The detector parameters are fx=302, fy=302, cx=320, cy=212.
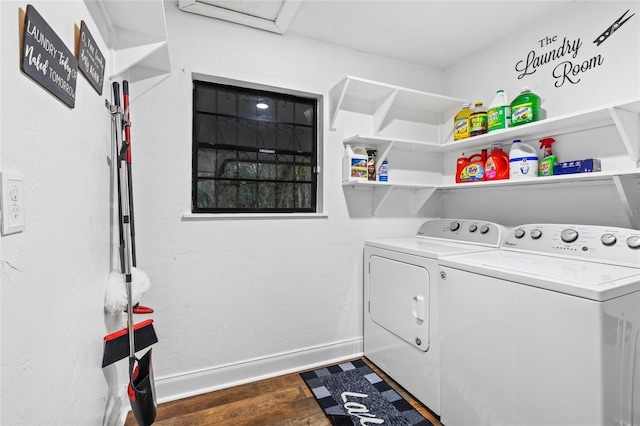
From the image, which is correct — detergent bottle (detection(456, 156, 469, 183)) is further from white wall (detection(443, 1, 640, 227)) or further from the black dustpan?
the black dustpan

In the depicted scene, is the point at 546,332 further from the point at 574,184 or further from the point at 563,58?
the point at 563,58

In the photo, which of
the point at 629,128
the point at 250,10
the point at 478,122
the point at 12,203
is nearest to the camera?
the point at 12,203

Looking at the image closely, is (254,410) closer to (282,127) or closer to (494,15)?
(282,127)

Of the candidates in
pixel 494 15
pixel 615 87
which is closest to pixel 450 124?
pixel 494 15

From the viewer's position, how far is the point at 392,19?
200 centimetres

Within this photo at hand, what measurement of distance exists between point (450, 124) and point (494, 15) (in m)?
0.85

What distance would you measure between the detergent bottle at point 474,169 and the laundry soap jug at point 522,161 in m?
0.25

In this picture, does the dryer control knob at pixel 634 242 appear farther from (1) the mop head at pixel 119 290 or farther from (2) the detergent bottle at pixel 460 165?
(1) the mop head at pixel 119 290

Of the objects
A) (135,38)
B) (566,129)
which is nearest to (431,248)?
(566,129)

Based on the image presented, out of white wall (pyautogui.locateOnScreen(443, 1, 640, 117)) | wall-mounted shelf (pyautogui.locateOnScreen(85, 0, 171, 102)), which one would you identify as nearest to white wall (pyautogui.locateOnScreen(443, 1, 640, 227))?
white wall (pyautogui.locateOnScreen(443, 1, 640, 117))

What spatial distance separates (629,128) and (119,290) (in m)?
2.63

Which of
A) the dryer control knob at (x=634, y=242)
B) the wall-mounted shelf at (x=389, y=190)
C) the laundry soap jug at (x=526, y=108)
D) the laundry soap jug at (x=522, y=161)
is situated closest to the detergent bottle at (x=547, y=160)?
the laundry soap jug at (x=522, y=161)

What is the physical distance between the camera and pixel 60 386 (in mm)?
913

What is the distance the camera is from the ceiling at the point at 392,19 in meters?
1.84
